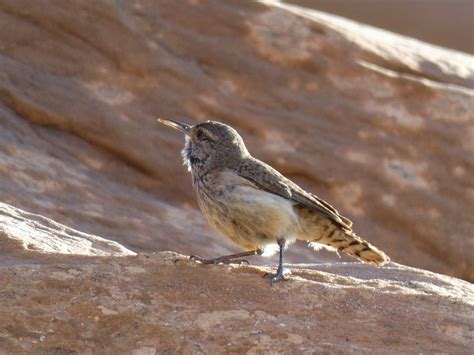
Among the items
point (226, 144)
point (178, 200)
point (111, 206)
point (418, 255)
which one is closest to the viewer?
point (226, 144)

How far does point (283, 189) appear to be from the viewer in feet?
21.6

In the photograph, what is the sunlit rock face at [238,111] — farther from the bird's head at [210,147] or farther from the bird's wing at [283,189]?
the bird's wing at [283,189]

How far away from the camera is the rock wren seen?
20.4 ft

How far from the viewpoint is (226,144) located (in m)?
6.86

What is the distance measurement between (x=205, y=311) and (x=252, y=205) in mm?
1071

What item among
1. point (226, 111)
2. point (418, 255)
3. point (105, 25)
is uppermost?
point (105, 25)

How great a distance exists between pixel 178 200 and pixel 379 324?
5173 mm

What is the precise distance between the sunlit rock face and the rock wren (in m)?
2.75

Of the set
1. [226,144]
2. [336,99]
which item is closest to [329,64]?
[336,99]

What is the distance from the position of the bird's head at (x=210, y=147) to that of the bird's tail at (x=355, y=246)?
2.66ft

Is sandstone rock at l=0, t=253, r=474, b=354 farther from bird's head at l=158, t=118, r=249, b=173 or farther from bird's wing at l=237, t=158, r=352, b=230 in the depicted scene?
bird's head at l=158, t=118, r=249, b=173

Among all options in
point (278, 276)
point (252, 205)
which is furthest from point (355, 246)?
point (278, 276)

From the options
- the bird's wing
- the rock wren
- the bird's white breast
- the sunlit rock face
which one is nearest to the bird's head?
the rock wren

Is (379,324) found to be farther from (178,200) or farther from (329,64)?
(329,64)
